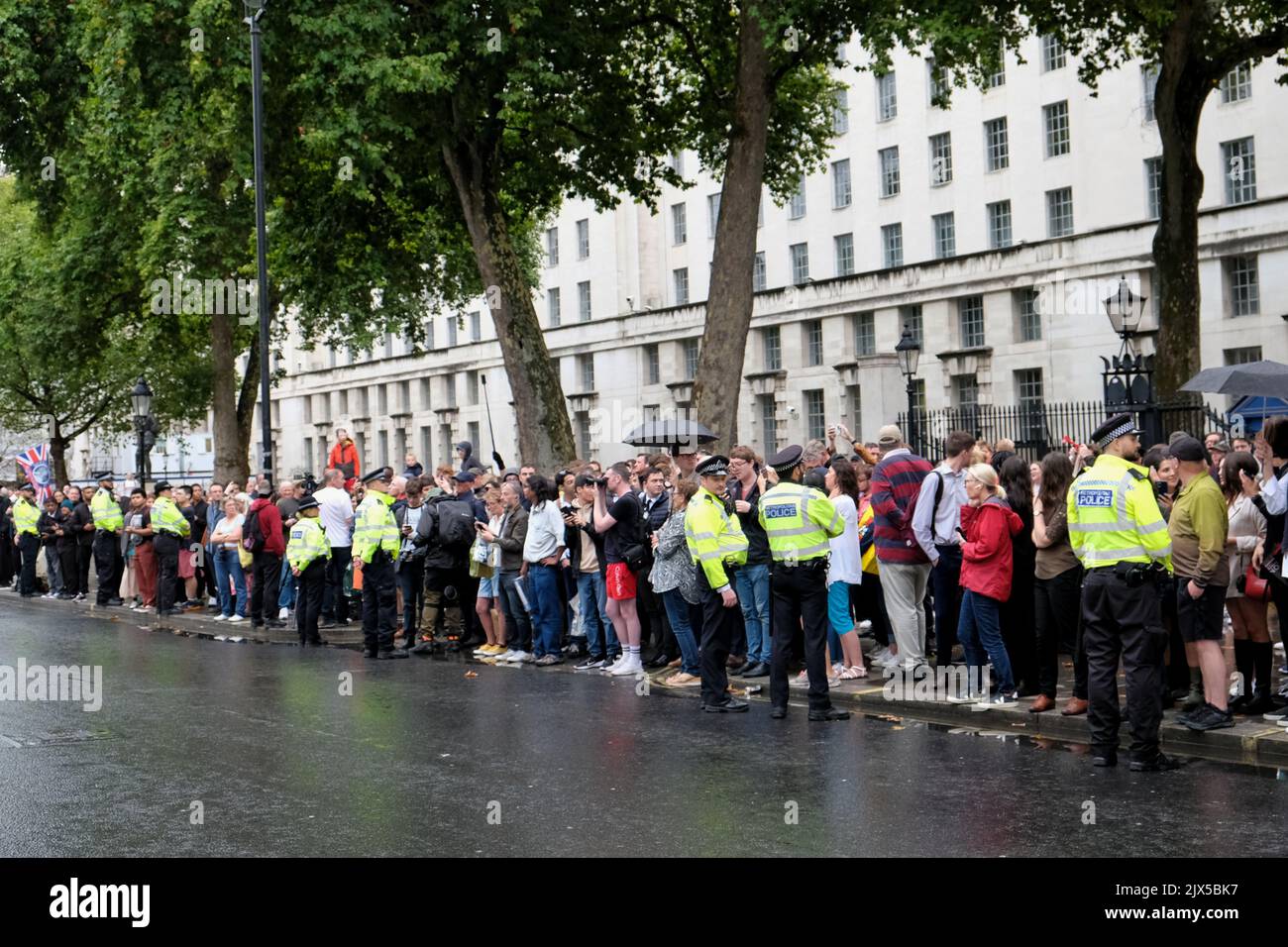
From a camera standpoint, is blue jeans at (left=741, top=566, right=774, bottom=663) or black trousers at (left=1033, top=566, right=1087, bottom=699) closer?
black trousers at (left=1033, top=566, right=1087, bottom=699)

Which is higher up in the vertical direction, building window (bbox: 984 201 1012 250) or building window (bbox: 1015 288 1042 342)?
building window (bbox: 984 201 1012 250)

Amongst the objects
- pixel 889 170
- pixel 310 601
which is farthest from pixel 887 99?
pixel 310 601

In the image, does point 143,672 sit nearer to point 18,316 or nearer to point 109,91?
point 109,91

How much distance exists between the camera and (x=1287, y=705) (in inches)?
424

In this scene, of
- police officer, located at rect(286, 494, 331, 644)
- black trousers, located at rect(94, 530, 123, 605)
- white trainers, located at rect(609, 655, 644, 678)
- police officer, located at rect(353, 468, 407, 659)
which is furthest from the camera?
black trousers, located at rect(94, 530, 123, 605)

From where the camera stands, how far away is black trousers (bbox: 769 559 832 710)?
37.6 ft

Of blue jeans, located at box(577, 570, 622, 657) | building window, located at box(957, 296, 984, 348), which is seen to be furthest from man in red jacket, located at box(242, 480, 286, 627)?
building window, located at box(957, 296, 984, 348)

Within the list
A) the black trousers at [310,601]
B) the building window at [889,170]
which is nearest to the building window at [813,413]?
the building window at [889,170]

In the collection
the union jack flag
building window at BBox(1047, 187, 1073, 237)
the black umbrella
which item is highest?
building window at BBox(1047, 187, 1073, 237)

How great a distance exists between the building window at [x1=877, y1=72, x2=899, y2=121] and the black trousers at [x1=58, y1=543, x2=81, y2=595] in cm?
3486

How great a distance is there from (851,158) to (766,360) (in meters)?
8.43

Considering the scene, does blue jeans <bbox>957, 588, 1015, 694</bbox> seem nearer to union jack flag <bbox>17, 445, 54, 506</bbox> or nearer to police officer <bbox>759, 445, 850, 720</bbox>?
police officer <bbox>759, 445, 850, 720</bbox>

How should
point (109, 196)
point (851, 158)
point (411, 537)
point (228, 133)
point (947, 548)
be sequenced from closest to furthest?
point (947, 548) < point (411, 537) < point (228, 133) < point (109, 196) < point (851, 158)
